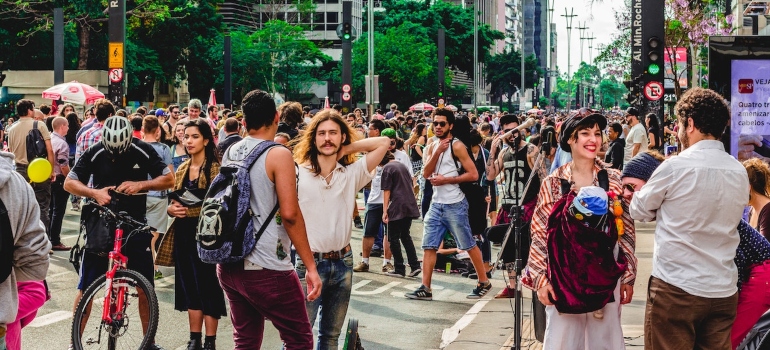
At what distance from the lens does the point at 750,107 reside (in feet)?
32.7

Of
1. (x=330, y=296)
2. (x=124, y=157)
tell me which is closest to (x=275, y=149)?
(x=330, y=296)

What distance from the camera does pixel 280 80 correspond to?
67.1 meters

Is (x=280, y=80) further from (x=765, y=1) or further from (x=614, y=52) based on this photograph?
(x=765, y=1)

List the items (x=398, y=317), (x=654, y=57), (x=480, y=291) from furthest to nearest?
(x=654, y=57) < (x=480, y=291) < (x=398, y=317)

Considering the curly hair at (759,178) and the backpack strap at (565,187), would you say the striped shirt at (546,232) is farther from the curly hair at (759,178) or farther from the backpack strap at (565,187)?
the curly hair at (759,178)

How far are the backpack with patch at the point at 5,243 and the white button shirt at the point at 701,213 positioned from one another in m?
2.98

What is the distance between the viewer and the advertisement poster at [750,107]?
9797mm

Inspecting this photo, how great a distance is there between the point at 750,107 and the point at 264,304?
20.8 feet

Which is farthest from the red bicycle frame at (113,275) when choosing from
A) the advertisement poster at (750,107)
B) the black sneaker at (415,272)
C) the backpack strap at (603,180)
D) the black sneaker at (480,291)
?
the advertisement poster at (750,107)

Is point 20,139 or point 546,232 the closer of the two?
point 546,232

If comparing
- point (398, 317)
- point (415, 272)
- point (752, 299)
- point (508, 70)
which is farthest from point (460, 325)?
point (508, 70)

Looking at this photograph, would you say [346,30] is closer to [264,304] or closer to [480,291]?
[480,291]

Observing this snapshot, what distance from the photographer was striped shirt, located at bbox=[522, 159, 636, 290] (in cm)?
536

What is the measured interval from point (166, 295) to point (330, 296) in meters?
4.64
